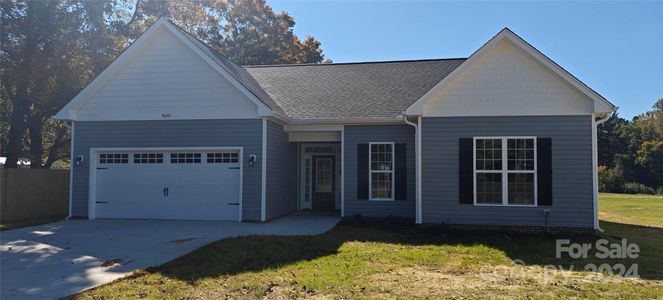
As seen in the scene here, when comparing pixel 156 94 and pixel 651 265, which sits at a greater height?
pixel 156 94

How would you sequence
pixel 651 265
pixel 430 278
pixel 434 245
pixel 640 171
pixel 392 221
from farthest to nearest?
pixel 640 171
pixel 392 221
pixel 434 245
pixel 651 265
pixel 430 278

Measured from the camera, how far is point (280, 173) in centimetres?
1382

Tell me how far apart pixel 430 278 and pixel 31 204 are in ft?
43.5

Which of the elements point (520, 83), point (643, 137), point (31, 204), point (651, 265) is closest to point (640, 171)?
point (643, 137)

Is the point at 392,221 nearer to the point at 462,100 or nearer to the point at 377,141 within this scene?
the point at 377,141

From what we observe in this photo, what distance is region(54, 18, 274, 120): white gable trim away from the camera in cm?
1238

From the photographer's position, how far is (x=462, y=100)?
11719 mm

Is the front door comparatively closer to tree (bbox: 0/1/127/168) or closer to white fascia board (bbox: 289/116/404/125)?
white fascia board (bbox: 289/116/404/125)

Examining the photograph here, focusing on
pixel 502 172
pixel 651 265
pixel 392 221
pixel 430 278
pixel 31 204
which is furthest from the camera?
pixel 31 204

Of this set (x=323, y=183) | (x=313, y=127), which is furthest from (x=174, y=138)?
(x=323, y=183)

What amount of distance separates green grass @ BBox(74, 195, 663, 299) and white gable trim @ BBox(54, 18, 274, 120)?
429cm

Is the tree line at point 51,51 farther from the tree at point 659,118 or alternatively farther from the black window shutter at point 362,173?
the tree at point 659,118

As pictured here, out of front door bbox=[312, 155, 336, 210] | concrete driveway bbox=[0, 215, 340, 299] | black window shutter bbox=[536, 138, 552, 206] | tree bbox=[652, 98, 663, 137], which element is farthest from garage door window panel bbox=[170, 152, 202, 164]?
tree bbox=[652, 98, 663, 137]

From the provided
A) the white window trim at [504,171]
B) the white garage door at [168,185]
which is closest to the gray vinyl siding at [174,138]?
the white garage door at [168,185]
